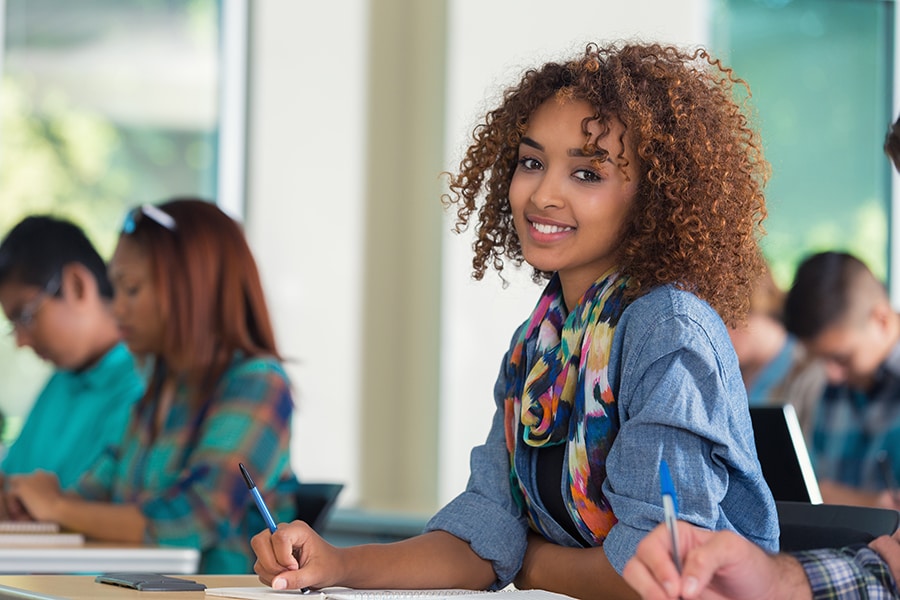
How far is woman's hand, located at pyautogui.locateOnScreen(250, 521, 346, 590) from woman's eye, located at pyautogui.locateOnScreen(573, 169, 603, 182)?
1.81 feet

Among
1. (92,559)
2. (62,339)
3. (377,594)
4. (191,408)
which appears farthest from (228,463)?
(377,594)

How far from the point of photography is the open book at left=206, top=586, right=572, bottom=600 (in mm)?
1552

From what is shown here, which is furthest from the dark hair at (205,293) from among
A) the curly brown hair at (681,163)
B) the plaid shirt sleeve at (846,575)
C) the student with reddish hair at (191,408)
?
the plaid shirt sleeve at (846,575)

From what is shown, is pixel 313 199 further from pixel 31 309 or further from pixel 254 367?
pixel 254 367

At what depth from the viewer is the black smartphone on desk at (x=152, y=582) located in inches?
67.1

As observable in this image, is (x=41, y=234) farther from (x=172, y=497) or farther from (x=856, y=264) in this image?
(x=856, y=264)

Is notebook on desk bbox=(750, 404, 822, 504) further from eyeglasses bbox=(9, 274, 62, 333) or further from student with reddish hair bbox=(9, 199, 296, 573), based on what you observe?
eyeglasses bbox=(9, 274, 62, 333)

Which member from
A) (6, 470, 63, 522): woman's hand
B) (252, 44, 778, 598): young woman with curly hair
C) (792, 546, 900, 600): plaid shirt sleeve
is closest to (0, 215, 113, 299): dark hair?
(6, 470, 63, 522): woman's hand

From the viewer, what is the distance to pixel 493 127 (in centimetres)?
202

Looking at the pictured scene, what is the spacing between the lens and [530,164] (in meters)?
1.88

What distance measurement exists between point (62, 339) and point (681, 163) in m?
2.37

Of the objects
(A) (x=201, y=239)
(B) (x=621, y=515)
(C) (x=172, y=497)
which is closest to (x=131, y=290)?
(A) (x=201, y=239)

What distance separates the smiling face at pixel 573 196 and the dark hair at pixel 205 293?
1469mm

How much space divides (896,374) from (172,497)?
2.32 meters
